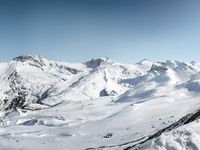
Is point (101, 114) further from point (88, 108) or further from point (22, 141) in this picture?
point (22, 141)

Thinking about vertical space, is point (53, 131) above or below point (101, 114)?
below

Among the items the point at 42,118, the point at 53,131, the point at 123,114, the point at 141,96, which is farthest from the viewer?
the point at 141,96

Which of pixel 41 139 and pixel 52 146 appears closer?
pixel 52 146

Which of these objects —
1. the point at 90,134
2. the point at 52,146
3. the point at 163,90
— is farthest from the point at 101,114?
the point at 163,90

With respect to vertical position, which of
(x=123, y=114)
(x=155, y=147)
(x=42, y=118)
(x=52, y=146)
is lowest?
(x=155, y=147)

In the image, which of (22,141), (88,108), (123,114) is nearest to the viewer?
(22,141)

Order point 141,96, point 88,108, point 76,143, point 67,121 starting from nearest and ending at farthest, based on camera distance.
A: point 76,143, point 67,121, point 88,108, point 141,96

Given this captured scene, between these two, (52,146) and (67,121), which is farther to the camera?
(67,121)

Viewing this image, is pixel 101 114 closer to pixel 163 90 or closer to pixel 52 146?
pixel 52 146

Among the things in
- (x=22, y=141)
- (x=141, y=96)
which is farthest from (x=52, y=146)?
(x=141, y=96)
